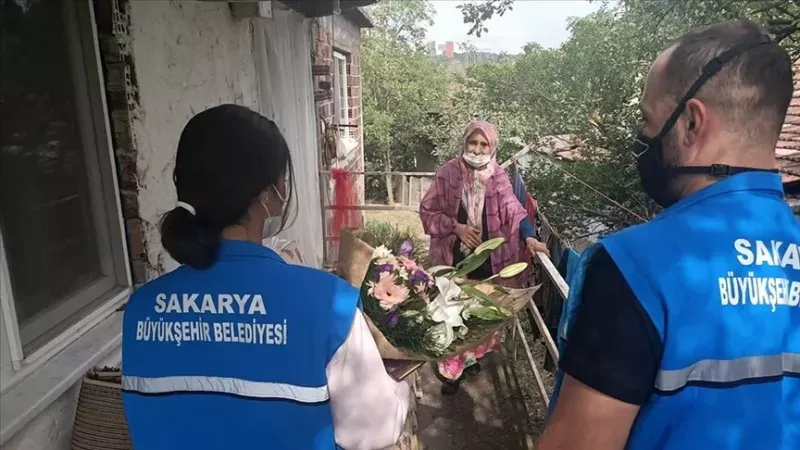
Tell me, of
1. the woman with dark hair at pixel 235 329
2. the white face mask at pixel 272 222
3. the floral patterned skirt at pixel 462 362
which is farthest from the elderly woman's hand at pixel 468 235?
the woman with dark hair at pixel 235 329

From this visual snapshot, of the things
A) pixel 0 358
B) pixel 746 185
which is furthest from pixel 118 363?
pixel 746 185

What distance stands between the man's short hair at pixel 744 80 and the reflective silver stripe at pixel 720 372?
1.24ft

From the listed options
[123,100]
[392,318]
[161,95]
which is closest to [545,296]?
[392,318]

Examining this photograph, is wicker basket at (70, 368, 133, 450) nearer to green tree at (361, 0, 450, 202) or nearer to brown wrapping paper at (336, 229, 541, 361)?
brown wrapping paper at (336, 229, 541, 361)

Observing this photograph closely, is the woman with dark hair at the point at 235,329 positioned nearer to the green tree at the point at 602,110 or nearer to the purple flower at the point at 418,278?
the purple flower at the point at 418,278

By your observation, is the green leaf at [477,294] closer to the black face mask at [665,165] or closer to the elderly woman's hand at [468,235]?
the black face mask at [665,165]

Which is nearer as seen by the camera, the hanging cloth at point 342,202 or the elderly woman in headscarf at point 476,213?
the elderly woman in headscarf at point 476,213

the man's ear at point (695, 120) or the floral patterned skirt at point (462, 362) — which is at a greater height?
the man's ear at point (695, 120)

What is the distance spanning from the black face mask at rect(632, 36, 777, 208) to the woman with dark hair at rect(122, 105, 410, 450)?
24.8 inches

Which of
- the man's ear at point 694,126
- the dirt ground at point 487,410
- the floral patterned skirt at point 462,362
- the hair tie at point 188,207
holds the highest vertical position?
the man's ear at point 694,126

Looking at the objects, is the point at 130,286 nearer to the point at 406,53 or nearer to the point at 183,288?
the point at 183,288

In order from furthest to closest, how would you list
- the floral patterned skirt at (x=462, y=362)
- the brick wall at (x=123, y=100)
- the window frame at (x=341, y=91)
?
the window frame at (x=341, y=91)
the floral patterned skirt at (x=462, y=362)
the brick wall at (x=123, y=100)

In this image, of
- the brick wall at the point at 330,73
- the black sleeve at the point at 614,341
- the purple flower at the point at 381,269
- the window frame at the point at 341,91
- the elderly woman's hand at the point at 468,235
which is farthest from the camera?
the window frame at the point at 341,91

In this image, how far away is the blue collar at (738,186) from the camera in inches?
37.6
